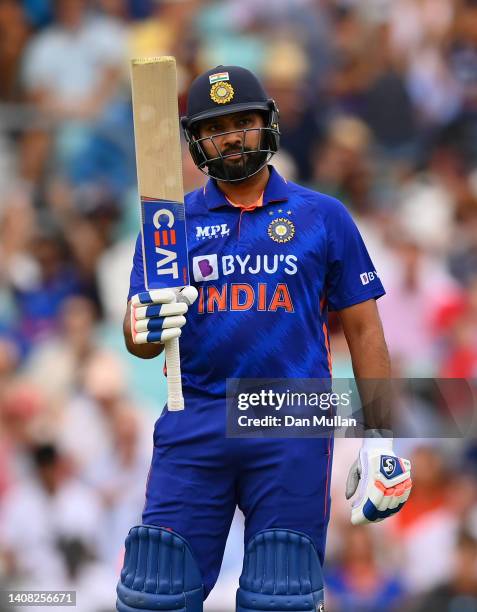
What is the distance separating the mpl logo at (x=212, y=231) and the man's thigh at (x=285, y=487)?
25.1 inches

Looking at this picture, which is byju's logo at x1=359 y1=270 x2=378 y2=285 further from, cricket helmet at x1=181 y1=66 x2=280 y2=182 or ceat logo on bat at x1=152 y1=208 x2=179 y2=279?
ceat logo on bat at x1=152 y1=208 x2=179 y2=279

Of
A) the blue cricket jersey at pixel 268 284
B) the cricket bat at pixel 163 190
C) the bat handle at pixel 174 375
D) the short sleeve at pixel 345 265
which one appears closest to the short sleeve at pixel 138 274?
the blue cricket jersey at pixel 268 284

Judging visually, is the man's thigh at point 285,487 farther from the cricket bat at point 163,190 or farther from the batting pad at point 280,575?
the cricket bat at point 163,190

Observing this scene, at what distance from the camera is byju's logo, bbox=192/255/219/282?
376cm

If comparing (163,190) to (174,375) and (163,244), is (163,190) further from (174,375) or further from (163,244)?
(174,375)

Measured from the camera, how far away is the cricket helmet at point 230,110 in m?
3.76

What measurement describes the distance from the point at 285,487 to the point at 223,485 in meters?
0.19

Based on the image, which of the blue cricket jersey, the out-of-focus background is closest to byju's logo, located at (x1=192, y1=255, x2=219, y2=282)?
the blue cricket jersey

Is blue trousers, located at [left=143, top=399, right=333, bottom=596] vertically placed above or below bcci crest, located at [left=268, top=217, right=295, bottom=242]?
below

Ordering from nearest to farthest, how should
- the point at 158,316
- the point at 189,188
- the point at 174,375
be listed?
1. the point at 158,316
2. the point at 174,375
3. the point at 189,188

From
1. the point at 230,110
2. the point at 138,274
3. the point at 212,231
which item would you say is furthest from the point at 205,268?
the point at 230,110

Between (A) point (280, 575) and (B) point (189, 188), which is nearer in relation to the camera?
(A) point (280, 575)

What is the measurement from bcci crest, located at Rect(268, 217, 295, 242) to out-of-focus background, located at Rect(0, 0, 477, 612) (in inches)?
101

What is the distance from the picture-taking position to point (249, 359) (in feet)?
12.2
